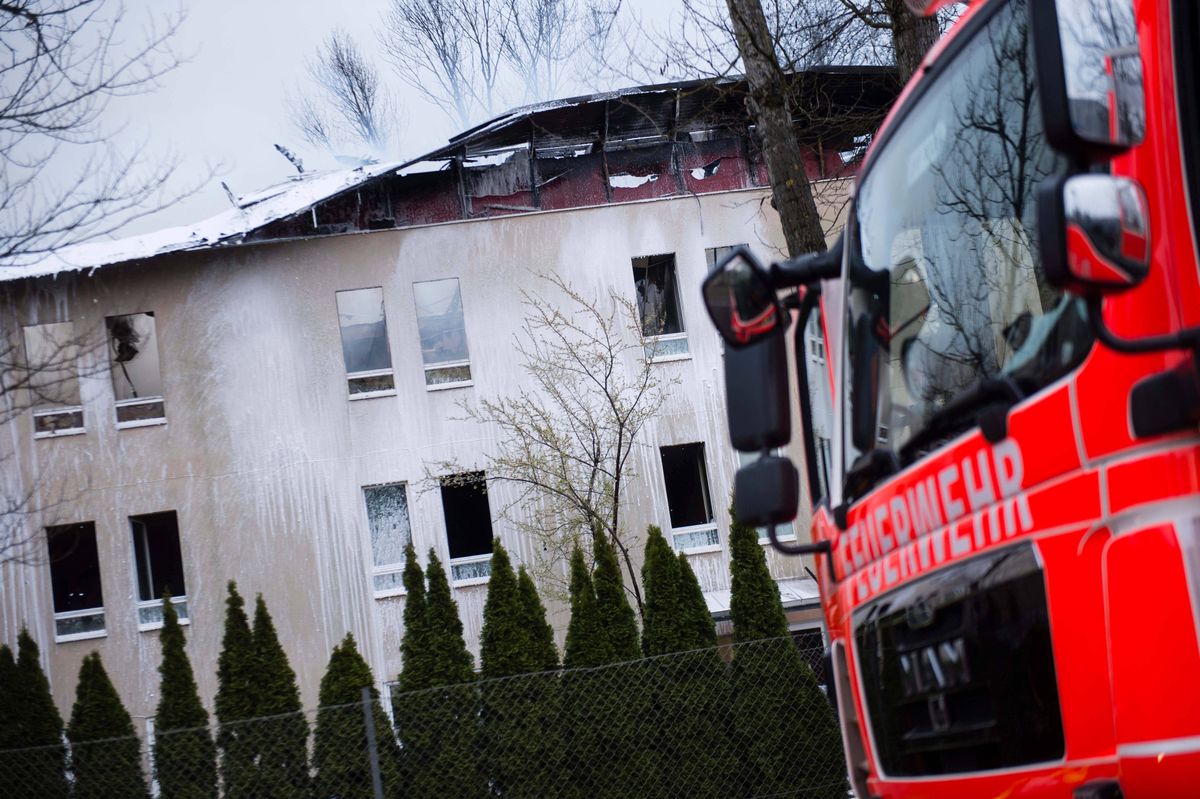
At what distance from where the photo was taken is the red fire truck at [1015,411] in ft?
6.41

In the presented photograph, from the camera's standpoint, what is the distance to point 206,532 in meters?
20.8

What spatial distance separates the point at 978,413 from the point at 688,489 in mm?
19603

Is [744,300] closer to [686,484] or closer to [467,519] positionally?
[467,519]

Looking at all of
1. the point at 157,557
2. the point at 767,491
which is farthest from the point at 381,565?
the point at 767,491

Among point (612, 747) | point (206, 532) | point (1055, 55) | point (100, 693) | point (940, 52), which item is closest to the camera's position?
point (1055, 55)

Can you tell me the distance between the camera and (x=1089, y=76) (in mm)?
2006

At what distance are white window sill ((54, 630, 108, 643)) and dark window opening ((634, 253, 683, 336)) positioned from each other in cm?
1098

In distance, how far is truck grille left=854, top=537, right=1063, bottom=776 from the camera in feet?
7.72

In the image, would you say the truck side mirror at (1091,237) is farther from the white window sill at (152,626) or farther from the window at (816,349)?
the white window sill at (152,626)

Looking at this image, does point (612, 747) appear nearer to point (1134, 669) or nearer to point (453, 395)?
point (1134, 669)

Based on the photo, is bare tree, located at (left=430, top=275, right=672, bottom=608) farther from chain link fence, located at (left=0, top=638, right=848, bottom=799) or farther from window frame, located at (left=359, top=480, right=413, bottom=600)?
chain link fence, located at (left=0, top=638, right=848, bottom=799)

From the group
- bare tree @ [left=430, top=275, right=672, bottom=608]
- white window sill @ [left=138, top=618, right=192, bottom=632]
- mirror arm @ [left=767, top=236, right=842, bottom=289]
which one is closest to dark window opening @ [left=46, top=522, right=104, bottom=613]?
white window sill @ [left=138, top=618, right=192, bottom=632]

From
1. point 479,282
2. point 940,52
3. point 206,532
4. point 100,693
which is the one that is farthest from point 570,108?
point 940,52

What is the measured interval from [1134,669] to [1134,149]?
34.8 inches
